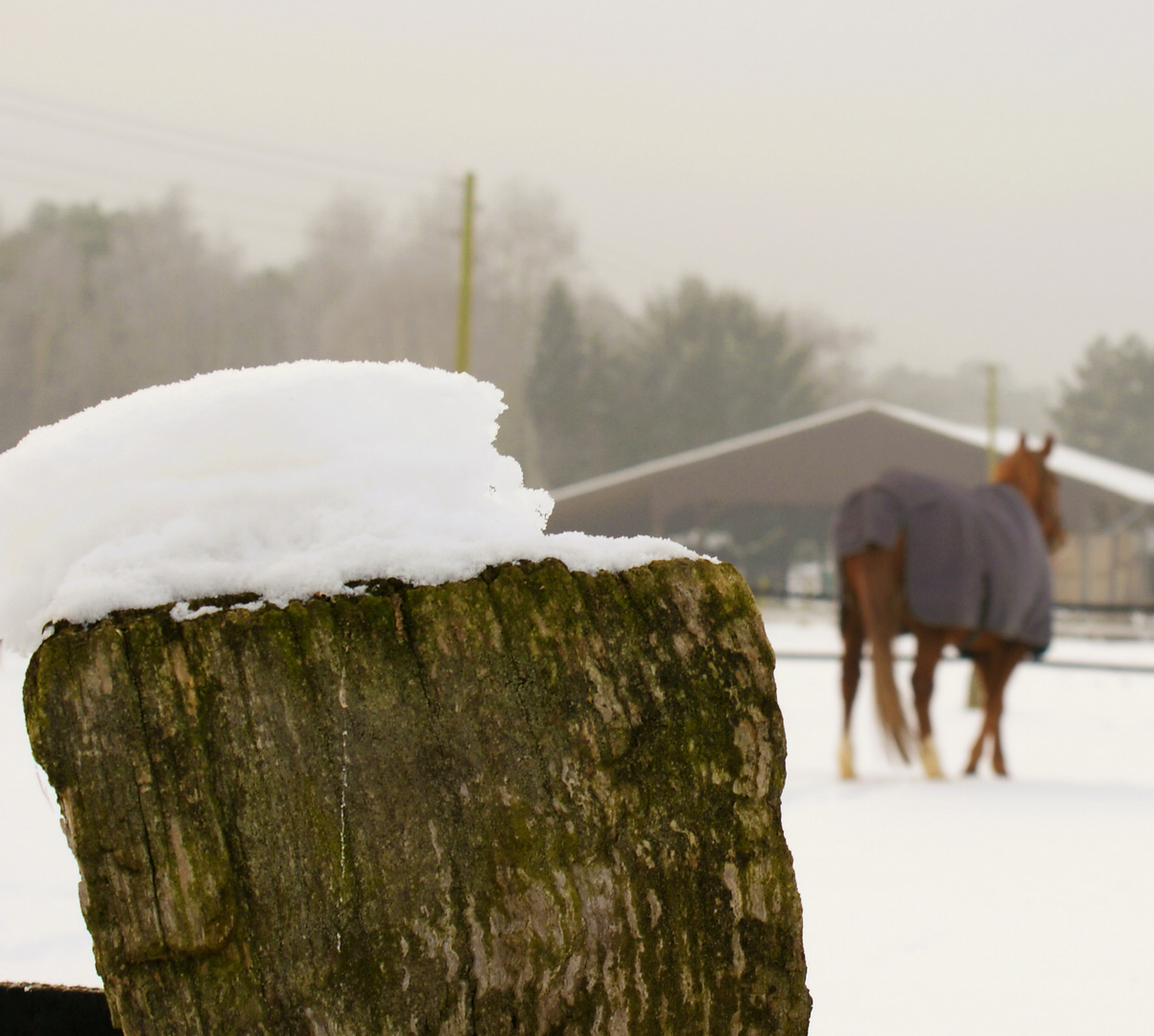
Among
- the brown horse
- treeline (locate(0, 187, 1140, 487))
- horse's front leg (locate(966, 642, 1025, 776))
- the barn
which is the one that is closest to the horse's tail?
the brown horse

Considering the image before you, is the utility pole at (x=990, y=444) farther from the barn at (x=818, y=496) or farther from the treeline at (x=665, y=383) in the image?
the treeline at (x=665, y=383)

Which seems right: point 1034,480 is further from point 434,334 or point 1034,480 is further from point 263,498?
point 434,334

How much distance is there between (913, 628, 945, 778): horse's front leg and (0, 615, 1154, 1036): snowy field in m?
0.22

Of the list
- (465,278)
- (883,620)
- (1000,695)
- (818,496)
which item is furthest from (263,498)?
(818,496)

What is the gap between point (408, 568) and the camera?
1080 mm

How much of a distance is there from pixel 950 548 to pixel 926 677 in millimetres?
682

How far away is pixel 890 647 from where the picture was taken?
532cm

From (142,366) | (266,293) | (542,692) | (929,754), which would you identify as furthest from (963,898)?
(266,293)

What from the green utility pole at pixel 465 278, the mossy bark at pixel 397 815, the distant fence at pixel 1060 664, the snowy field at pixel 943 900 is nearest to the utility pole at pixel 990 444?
the distant fence at pixel 1060 664

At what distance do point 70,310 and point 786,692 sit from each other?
127 ft

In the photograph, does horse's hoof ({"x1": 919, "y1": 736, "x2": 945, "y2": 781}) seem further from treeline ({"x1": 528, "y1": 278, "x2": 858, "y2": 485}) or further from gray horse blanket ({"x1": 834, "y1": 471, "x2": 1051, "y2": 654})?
treeline ({"x1": 528, "y1": 278, "x2": 858, "y2": 485})

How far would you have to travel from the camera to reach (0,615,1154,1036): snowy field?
6.12 feet

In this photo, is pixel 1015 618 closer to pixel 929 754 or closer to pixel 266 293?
pixel 929 754

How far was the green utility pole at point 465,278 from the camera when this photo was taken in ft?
40.5
